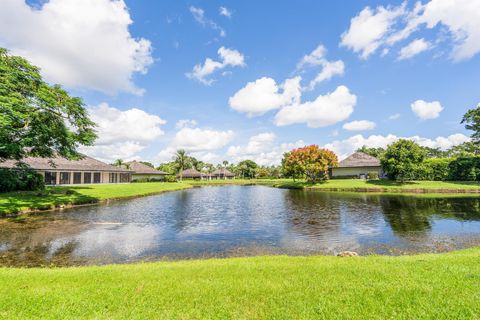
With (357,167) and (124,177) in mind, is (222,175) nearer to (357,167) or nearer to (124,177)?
(124,177)

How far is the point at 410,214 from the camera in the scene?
2123cm

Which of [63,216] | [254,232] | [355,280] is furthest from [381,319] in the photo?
[63,216]

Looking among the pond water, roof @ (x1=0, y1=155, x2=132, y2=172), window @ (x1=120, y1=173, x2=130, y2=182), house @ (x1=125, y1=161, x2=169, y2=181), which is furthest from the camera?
house @ (x1=125, y1=161, x2=169, y2=181)

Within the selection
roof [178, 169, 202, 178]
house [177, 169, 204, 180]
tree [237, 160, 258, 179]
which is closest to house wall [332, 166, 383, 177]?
tree [237, 160, 258, 179]

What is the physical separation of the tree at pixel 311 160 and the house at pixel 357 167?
951 centimetres

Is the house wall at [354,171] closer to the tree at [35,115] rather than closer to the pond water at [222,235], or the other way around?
the pond water at [222,235]

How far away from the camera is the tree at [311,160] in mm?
54281

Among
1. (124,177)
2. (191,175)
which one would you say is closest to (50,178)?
(124,177)

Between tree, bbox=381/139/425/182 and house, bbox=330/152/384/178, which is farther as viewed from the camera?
house, bbox=330/152/384/178

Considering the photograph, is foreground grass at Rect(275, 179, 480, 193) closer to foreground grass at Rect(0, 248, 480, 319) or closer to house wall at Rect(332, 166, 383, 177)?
house wall at Rect(332, 166, 383, 177)

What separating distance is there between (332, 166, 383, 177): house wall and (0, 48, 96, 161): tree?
57.1 meters

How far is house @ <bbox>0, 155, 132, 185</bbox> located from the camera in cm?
4241

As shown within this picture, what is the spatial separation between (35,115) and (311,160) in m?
46.9

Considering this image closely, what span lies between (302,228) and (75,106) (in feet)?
79.1
